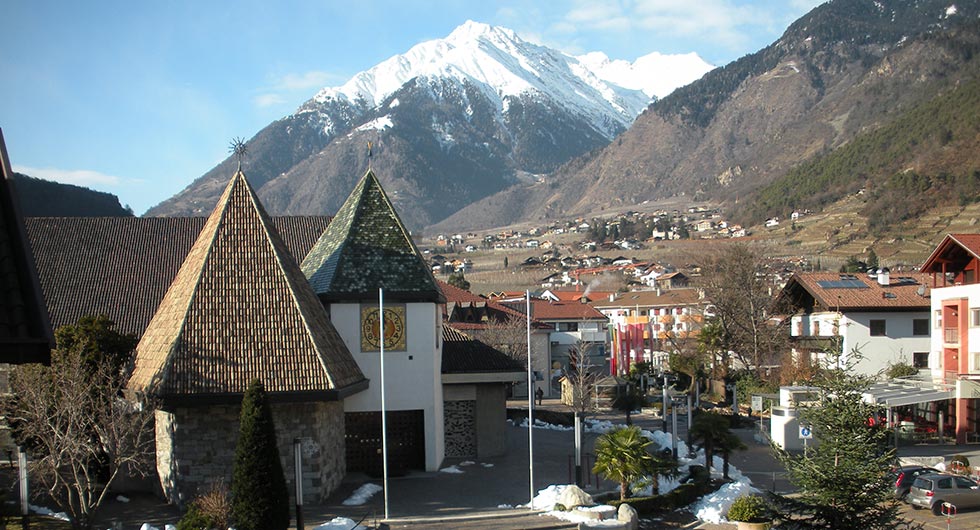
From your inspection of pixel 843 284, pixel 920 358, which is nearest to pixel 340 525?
pixel 920 358

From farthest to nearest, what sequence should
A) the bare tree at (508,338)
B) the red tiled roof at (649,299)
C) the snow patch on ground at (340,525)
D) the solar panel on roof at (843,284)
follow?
the red tiled roof at (649,299)
the bare tree at (508,338)
the solar panel on roof at (843,284)
the snow patch on ground at (340,525)

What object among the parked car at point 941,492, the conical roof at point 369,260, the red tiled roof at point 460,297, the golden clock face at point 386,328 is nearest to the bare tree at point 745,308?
the red tiled roof at point 460,297

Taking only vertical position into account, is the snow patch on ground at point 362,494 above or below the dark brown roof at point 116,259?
below

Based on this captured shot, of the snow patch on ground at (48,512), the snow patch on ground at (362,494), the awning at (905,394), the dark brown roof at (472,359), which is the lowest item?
the snow patch on ground at (362,494)

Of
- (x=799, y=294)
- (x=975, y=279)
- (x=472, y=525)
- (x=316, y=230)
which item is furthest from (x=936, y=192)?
(x=472, y=525)

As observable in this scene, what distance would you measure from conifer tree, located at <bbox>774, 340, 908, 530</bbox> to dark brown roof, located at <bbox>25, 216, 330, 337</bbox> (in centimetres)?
1993

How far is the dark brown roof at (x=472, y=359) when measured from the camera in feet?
93.3

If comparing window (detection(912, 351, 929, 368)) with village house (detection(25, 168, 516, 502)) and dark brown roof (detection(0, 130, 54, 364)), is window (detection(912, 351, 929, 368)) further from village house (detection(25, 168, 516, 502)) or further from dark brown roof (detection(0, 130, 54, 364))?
dark brown roof (detection(0, 130, 54, 364))

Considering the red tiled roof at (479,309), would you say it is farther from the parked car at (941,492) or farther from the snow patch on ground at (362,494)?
the parked car at (941,492)

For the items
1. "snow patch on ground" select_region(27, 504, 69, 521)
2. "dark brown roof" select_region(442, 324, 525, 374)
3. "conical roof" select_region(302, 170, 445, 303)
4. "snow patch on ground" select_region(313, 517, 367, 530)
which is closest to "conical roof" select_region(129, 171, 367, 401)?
"conical roof" select_region(302, 170, 445, 303)

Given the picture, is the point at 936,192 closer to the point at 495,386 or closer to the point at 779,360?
the point at 779,360

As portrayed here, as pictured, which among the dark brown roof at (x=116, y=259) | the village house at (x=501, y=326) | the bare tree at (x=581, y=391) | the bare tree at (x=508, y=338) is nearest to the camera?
the dark brown roof at (x=116, y=259)

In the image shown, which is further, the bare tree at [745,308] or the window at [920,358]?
the bare tree at [745,308]

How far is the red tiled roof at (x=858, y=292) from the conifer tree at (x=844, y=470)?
3244 cm
